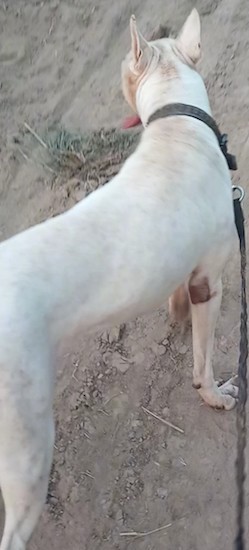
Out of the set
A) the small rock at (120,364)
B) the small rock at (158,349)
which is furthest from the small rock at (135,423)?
the small rock at (158,349)

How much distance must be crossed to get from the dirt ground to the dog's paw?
0.15ft

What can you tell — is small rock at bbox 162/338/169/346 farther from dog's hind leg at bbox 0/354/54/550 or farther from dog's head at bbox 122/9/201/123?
dog's hind leg at bbox 0/354/54/550

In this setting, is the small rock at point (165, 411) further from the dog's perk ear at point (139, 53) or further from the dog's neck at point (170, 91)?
the dog's perk ear at point (139, 53)

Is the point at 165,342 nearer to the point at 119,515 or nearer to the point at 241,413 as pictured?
the point at 119,515

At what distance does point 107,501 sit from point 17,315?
1.33 m

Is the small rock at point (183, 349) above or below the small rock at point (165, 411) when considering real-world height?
above

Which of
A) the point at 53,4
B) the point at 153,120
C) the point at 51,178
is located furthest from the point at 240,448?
the point at 53,4

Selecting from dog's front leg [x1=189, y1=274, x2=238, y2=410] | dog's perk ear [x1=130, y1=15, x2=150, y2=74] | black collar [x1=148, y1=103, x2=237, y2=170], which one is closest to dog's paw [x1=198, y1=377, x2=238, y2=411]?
dog's front leg [x1=189, y1=274, x2=238, y2=410]

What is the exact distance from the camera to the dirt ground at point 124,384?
3338mm

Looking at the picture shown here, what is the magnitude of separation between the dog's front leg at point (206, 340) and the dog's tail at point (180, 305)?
0.28 meters

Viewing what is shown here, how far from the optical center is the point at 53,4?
5.82 meters

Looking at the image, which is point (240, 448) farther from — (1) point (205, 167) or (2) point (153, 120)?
(2) point (153, 120)

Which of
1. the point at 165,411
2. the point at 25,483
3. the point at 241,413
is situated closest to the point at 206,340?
the point at 165,411

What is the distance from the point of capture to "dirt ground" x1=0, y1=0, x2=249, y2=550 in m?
3.34
